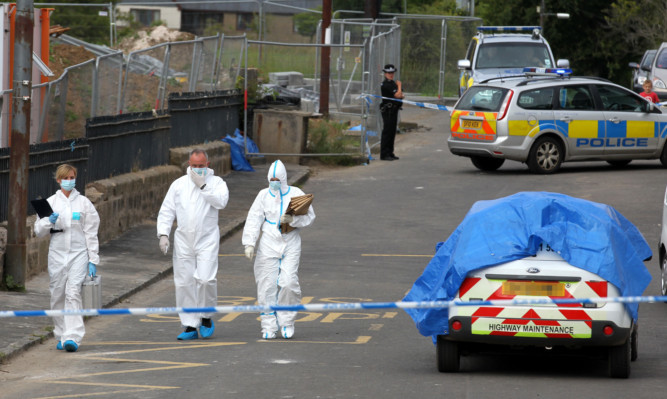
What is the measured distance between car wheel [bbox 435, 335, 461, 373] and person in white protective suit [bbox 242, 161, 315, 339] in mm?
2161

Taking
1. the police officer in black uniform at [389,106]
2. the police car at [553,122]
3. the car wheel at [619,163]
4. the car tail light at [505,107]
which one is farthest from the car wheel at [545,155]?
the police officer in black uniform at [389,106]

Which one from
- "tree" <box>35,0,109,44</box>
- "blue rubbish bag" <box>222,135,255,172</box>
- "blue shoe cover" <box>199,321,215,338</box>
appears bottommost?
"blue shoe cover" <box>199,321,215,338</box>

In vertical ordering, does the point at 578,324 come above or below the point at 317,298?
above

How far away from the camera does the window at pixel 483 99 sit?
2094 cm

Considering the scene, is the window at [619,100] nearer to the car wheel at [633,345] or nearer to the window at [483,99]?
the window at [483,99]

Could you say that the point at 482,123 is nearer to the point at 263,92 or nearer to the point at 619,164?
the point at 619,164

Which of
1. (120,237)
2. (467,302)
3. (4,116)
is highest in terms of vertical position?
(4,116)

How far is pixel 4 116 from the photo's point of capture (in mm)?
12938

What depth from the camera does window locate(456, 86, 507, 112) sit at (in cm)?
2094

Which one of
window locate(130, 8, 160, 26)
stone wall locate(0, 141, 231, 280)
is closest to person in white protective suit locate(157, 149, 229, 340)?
stone wall locate(0, 141, 231, 280)

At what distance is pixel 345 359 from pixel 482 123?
1218 cm

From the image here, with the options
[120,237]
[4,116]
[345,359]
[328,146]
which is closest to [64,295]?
[345,359]

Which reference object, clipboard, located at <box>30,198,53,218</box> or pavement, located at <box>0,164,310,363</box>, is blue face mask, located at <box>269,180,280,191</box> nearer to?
clipboard, located at <box>30,198,53,218</box>

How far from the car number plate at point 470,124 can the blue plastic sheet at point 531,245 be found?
11987 millimetres
